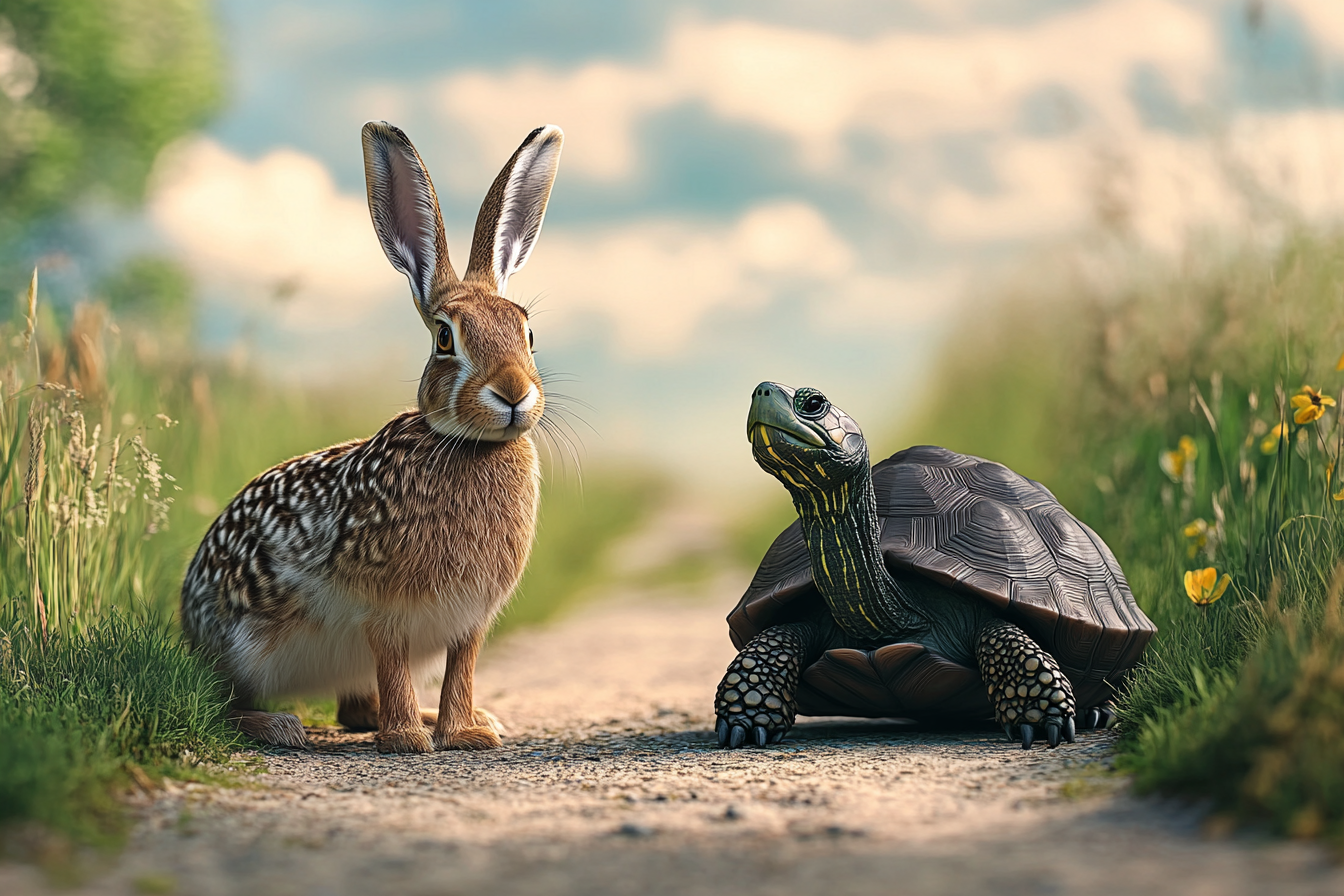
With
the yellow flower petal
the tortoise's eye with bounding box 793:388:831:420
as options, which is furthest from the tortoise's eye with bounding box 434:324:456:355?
the yellow flower petal

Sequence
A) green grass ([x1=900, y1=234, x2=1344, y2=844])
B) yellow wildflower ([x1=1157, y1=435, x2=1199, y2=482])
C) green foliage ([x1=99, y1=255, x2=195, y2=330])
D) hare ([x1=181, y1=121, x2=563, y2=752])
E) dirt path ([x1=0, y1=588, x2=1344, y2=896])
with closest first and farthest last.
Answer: dirt path ([x1=0, y1=588, x2=1344, y2=896]) → green grass ([x1=900, y1=234, x2=1344, y2=844]) → hare ([x1=181, y1=121, x2=563, y2=752]) → yellow wildflower ([x1=1157, y1=435, x2=1199, y2=482]) → green foliage ([x1=99, y1=255, x2=195, y2=330])

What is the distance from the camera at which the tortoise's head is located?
389 centimetres

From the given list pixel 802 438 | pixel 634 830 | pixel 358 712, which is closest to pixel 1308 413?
pixel 802 438

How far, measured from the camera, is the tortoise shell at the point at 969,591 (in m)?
4.11

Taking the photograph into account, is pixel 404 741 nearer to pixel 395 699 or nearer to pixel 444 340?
pixel 395 699

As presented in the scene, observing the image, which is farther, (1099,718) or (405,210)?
(405,210)

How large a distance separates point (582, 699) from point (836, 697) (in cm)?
194

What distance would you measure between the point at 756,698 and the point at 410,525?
1443 millimetres

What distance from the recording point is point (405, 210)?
4.47 meters

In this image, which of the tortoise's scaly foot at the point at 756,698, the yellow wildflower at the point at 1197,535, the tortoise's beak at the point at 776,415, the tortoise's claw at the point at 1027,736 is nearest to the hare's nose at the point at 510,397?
the tortoise's beak at the point at 776,415

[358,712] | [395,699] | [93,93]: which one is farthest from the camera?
[93,93]

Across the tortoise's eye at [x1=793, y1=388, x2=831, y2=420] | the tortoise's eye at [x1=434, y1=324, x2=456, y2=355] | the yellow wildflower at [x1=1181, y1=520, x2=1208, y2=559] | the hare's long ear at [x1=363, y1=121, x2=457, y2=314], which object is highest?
the hare's long ear at [x1=363, y1=121, x2=457, y2=314]

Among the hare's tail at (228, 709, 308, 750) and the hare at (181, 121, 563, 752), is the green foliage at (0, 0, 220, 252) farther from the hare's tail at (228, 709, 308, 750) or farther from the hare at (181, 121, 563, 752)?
the hare's tail at (228, 709, 308, 750)

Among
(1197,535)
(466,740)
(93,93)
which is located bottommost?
(466,740)
